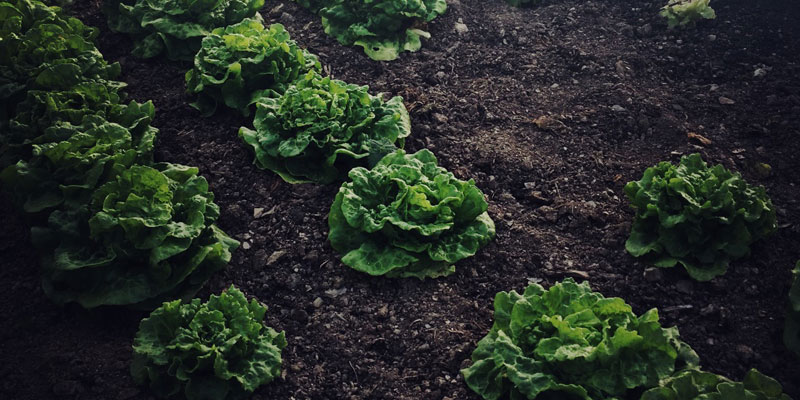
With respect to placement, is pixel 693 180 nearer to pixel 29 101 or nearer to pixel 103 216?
pixel 103 216

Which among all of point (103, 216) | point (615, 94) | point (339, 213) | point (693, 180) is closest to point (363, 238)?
point (339, 213)

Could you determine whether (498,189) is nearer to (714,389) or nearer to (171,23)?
(714,389)

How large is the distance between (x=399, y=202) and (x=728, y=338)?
2.52 m

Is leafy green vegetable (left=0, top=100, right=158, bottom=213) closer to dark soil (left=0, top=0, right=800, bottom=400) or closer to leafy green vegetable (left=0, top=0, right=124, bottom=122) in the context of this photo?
dark soil (left=0, top=0, right=800, bottom=400)

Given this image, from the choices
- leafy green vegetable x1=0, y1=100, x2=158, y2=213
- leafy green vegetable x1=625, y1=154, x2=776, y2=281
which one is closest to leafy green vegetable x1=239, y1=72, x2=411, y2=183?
leafy green vegetable x1=0, y1=100, x2=158, y2=213

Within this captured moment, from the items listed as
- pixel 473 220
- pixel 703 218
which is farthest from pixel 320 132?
pixel 703 218

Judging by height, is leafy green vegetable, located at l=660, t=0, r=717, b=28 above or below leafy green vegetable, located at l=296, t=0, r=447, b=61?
above

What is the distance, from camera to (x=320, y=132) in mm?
5441

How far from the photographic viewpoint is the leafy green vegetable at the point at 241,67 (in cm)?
592

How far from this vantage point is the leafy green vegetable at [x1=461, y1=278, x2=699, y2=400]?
375 centimetres

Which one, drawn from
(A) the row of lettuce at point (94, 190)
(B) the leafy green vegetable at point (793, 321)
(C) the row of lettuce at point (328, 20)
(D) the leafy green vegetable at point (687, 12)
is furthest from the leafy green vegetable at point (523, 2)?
(B) the leafy green vegetable at point (793, 321)

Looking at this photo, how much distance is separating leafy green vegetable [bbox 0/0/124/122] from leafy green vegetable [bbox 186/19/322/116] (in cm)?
85

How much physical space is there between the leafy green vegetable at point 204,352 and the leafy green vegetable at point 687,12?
5677 millimetres

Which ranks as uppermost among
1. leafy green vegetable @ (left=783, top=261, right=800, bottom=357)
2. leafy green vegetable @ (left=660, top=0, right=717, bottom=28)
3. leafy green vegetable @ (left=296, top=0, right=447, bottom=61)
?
leafy green vegetable @ (left=660, top=0, right=717, bottom=28)
